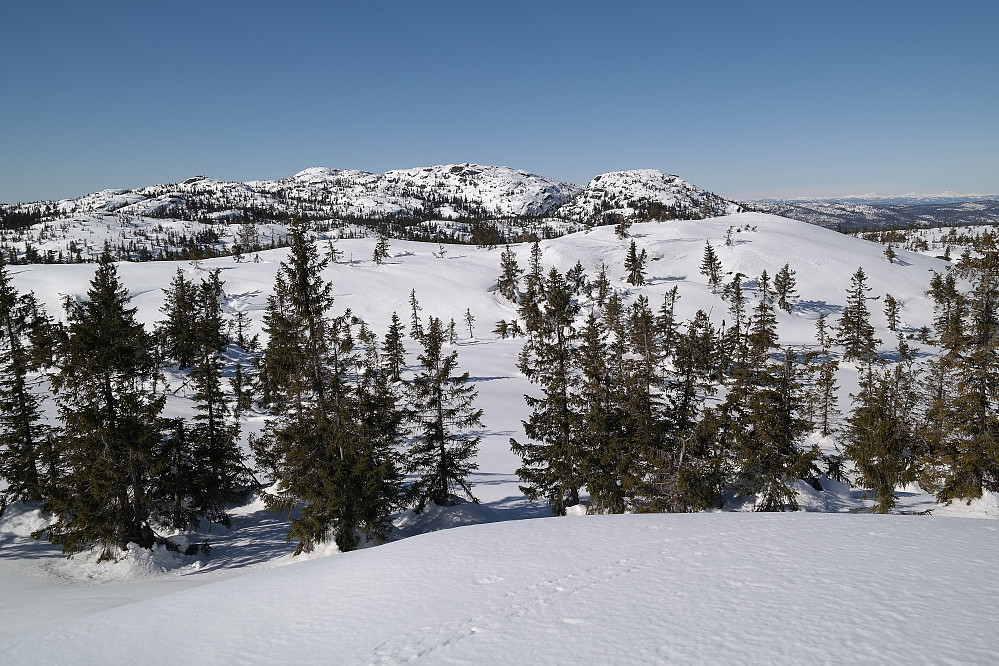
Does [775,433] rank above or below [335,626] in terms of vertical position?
below

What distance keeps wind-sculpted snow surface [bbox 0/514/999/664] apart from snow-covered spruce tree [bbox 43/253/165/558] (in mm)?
11065

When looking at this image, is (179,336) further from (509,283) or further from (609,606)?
(509,283)

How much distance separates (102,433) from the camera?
16797mm

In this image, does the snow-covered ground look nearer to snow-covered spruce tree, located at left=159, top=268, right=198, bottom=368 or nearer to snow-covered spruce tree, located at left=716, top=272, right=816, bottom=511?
snow-covered spruce tree, located at left=716, top=272, right=816, bottom=511

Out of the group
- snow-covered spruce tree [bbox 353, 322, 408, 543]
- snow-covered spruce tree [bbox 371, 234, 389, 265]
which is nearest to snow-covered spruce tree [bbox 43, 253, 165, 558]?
snow-covered spruce tree [bbox 353, 322, 408, 543]

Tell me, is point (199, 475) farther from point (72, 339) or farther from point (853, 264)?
point (853, 264)

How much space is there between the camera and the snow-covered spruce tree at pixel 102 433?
1659 cm

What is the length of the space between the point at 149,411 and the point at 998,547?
82.0 ft

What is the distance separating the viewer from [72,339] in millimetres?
16156

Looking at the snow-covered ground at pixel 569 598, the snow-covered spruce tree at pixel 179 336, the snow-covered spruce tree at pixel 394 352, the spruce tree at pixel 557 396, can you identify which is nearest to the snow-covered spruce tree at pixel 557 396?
the spruce tree at pixel 557 396

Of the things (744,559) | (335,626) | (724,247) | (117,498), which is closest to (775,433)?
(744,559)

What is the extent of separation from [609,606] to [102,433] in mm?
19320

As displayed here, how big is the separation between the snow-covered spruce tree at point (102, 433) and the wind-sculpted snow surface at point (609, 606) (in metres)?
11.1

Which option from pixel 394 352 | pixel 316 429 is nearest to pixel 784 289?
pixel 394 352
